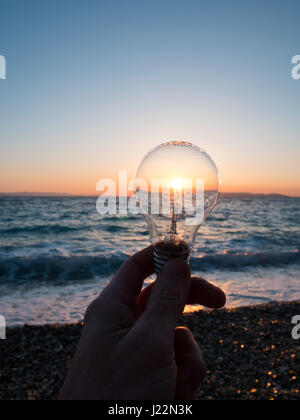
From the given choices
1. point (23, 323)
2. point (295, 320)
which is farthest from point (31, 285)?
point (295, 320)

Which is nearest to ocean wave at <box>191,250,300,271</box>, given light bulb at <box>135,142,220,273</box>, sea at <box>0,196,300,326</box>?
sea at <box>0,196,300,326</box>

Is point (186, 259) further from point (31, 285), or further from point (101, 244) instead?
point (101, 244)

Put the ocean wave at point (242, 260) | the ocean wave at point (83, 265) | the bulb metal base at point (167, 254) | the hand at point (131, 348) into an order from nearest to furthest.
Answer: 1. the hand at point (131, 348)
2. the bulb metal base at point (167, 254)
3. the ocean wave at point (83, 265)
4. the ocean wave at point (242, 260)

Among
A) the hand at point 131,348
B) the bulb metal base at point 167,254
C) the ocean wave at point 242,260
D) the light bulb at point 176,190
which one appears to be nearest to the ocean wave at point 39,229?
the ocean wave at point 242,260

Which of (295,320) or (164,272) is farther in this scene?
(295,320)

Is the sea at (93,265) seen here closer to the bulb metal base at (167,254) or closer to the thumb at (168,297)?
the bulb metal base at (167,254)

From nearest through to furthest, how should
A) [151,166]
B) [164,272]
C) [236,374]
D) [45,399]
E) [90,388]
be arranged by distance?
1. [90,388]
2. [164,272]
3. [151,166]
4. [45,399]
5. [236,374]

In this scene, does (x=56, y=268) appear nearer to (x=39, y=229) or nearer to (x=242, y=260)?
(x=242, y=260)
